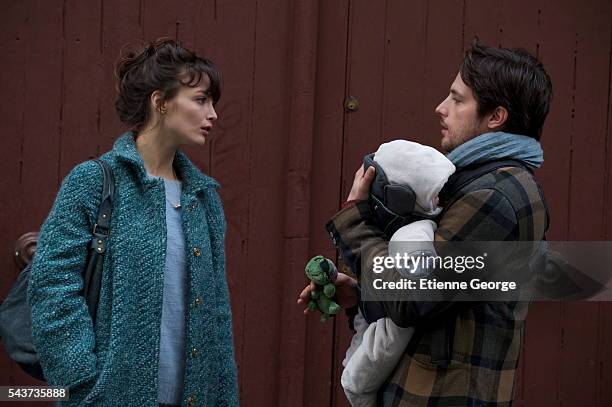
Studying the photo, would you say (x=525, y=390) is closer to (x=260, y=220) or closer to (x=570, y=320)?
(x=570, y=320)

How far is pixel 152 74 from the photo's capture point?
9.97 ft

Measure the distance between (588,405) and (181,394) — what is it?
254 cm

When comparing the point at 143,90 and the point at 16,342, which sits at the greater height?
the point at 143,90

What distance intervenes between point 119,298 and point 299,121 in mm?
1890

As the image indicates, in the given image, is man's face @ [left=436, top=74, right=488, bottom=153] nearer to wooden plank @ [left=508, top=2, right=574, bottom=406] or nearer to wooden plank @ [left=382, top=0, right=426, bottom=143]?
wooden plank @ [left=382, top=0, right=426, bottom=143]

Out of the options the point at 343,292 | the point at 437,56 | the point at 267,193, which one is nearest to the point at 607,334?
the point at 437,56

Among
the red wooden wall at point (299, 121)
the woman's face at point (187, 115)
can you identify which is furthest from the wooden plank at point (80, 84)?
the woman's face at point (187, 115)

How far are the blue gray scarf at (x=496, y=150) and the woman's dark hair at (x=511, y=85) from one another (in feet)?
0.20

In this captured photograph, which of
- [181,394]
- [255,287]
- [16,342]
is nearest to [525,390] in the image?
[255,287]

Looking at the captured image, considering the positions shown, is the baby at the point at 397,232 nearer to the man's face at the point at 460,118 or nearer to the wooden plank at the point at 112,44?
the man's face at the point at 460,118

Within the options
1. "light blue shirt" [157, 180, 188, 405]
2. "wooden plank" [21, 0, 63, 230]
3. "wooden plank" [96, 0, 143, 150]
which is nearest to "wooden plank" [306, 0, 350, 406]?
"wooden plank" [96, 0, 143, 150]

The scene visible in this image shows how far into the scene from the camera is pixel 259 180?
14.6 feet

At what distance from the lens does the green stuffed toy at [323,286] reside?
2.69m

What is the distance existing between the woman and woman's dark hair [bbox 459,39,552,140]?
941 millimetres
